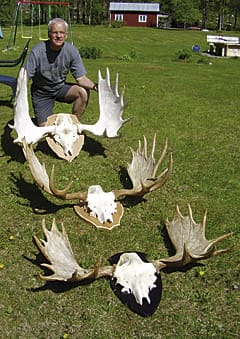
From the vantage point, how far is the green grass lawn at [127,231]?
142 inches

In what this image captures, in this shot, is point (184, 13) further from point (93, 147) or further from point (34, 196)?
point (34, 196)

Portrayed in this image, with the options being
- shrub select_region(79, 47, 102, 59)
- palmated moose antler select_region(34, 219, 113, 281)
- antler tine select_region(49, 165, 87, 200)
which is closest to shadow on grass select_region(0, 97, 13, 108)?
antler tine select_region(49, 165, 87, 200)

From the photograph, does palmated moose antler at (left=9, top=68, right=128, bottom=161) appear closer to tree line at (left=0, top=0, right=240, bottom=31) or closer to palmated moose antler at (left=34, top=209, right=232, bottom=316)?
palmated moose antler at (left=34, top=209, right=232, bottom=316)

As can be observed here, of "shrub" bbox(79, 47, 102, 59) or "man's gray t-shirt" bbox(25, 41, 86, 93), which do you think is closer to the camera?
"man's gray t-shirt" bbox(25, 41, 86, 93)

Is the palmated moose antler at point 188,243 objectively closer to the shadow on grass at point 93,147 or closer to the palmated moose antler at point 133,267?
the palmated moose antler at point 133,267

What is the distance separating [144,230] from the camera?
15.9 ft

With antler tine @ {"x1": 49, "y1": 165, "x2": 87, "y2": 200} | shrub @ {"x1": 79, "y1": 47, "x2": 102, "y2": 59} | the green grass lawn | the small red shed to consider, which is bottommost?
the green grass lawn

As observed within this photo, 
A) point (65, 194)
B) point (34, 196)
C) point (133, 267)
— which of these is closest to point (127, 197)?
point (65, 194)

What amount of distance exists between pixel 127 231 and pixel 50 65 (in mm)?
2900

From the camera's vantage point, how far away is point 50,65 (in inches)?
259

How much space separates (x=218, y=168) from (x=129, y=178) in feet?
4.57

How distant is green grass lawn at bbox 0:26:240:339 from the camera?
3600mm

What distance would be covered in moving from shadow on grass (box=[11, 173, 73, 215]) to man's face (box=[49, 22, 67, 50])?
186cm

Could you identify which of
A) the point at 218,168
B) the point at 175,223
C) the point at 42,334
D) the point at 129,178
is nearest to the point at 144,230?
the point at 175,223
